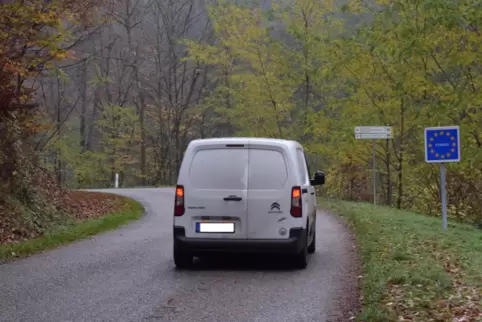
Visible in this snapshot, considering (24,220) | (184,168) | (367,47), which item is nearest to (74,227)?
(24,220)

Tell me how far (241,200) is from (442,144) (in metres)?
7.08

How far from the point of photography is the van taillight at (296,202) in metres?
8.86

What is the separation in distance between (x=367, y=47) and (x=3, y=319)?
18283mm

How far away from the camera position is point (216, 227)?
8.82 metres

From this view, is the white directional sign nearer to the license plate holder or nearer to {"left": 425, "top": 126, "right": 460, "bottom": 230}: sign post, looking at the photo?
{"left": 425, "top": 126, "right": 460, "bottom": 230}: sign post

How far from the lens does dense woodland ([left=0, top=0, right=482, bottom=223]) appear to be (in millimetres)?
15688

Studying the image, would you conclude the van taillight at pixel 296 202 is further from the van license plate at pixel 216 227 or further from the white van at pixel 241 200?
the van license plate at pixel 216 227

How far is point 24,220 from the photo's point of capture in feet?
44.1

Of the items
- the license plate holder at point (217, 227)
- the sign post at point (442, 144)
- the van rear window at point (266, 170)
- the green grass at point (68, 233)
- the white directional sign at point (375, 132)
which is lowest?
the green grass at point (68, 233)

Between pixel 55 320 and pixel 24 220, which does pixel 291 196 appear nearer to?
pixel 55 320

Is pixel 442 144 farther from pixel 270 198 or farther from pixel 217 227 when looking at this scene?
pixel 217 227

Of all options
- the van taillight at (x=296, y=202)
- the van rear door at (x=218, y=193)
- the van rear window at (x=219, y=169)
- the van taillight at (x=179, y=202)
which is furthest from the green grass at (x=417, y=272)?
the van taillight at (x=179, y=202)

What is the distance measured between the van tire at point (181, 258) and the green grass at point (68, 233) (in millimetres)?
3223

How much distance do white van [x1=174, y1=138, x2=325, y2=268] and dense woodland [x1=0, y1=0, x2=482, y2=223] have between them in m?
6.75
